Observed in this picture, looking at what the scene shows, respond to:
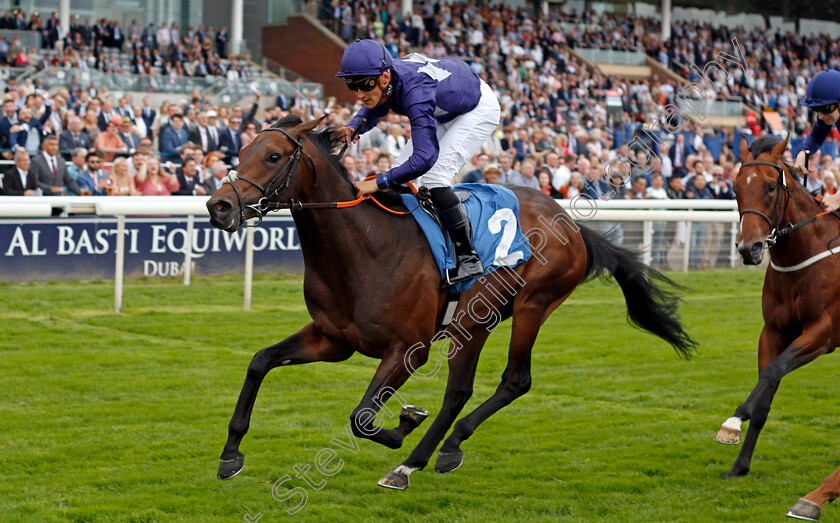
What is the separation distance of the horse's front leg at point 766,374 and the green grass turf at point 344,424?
16 cm

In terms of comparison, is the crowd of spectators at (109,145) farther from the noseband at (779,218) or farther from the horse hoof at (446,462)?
the noseband at (779,218)

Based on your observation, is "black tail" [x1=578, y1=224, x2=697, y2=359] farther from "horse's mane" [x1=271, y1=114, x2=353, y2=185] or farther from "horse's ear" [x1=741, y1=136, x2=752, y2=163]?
"horse's mane" [x1=271, y1=114, x2=353, y2=185]

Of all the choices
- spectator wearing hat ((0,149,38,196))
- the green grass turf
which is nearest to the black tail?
the green grass turf

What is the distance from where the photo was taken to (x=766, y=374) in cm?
416

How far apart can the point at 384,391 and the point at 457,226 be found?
0.81 metres

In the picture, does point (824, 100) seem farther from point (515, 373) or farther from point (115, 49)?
point (115, 49)

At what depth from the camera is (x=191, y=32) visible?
781 inches

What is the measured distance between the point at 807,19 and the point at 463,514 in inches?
1394

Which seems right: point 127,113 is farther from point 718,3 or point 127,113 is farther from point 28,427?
point 718,3

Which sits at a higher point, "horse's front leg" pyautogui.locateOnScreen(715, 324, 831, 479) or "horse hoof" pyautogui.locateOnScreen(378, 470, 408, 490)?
"horse's front leg" pyautogui.locateOnScreen(715, 324, 831, 479)

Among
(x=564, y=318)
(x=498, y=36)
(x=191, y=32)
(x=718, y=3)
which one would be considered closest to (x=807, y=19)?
(x=718, y=3)

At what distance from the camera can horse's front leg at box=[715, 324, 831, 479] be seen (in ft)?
13.4

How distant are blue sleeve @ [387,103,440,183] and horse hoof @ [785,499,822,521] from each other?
1900 millimetres

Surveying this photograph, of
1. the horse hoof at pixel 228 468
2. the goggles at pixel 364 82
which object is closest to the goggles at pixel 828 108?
the goggles at pixel 364 82
